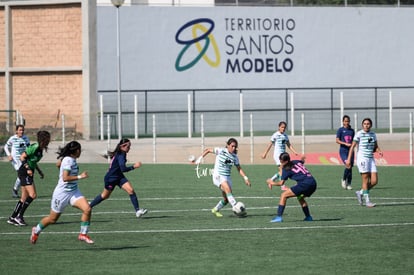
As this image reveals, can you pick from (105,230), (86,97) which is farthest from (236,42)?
(105,230)

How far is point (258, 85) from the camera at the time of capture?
59.5 metres

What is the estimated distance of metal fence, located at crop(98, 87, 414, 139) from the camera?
182 feet

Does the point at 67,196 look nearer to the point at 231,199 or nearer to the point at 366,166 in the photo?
the point at 231,199

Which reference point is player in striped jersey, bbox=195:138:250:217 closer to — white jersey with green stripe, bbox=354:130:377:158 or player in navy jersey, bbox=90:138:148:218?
player in navy jersey, bbox=90:138:148:218

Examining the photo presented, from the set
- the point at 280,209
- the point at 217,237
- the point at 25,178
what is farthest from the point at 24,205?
→ the point at 280,209

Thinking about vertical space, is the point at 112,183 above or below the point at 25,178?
below

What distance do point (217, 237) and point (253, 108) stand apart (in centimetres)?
3996

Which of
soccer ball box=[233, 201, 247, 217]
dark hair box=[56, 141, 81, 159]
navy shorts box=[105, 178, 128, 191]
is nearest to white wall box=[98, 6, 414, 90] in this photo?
navy shorts box=[105, 178, 128, 191]

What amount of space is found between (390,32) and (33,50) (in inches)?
881

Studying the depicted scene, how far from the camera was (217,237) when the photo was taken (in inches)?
724

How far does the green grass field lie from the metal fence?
85.5 feet

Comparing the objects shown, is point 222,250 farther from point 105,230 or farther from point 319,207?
point 319,207

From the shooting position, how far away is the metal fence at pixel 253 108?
55.5 meters

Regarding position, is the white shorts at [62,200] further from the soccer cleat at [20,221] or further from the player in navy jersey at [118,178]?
the player in navy jersey at [118,178]
